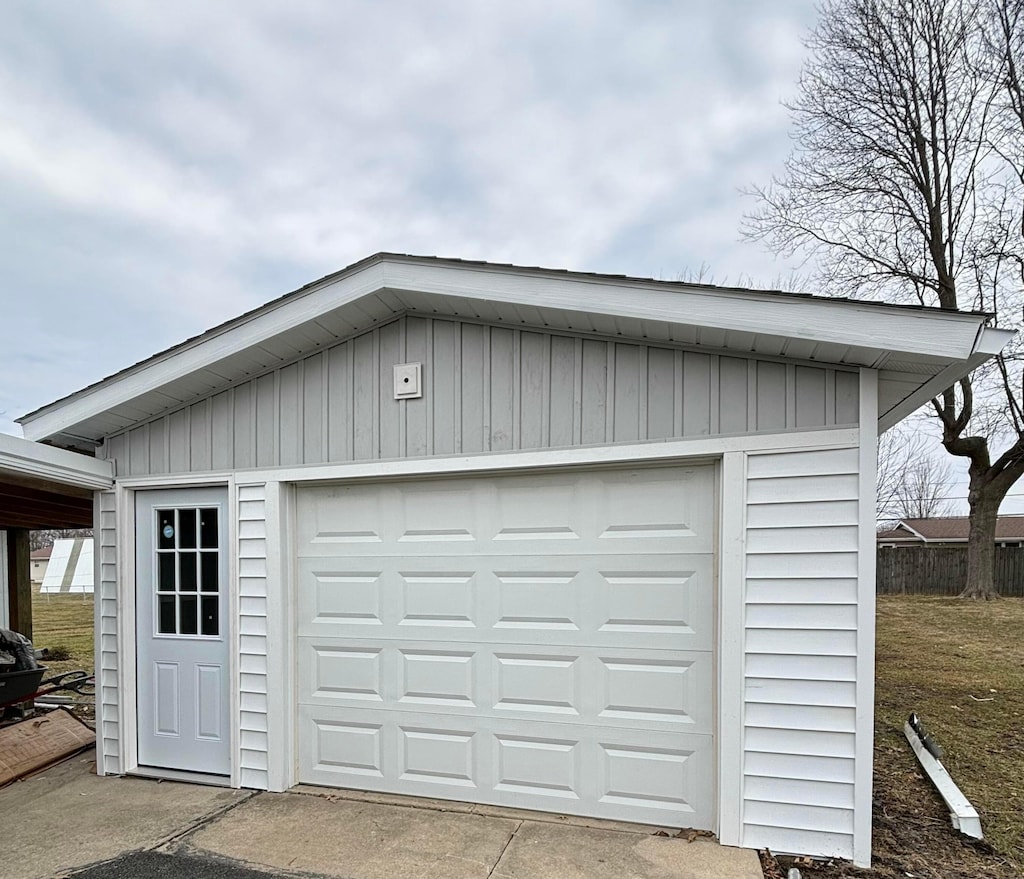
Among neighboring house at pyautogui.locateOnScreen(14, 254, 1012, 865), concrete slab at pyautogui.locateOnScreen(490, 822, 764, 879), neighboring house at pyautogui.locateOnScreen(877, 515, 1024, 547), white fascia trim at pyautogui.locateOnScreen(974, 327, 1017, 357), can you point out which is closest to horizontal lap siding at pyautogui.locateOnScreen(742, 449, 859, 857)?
neighboring house at pyautogui.locateOnScreen(14, 254, 1012, 865)

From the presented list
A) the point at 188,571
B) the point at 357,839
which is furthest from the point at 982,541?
the point at 188,571

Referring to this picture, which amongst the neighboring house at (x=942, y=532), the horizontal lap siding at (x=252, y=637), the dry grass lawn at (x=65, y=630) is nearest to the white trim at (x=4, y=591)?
the dry grass lawn at (x=65, y=630)

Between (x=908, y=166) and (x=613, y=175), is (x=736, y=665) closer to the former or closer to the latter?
(x=613, y=175)

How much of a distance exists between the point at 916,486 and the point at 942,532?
8.25 metres

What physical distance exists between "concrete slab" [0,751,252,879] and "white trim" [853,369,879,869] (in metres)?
3.51

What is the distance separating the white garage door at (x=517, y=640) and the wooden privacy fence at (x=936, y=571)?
15976 millimetres

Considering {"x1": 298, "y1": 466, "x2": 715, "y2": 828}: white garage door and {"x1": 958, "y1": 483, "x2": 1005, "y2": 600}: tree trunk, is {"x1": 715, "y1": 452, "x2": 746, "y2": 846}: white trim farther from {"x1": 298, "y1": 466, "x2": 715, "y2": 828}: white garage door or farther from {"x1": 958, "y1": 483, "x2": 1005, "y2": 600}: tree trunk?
{"x1": 958, "y1": 483, "x2": 1005, "y2": 600}: tree trunk

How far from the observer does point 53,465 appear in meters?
4.15

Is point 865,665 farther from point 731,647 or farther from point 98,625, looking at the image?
point 98,625

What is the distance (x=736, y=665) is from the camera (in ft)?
10.9

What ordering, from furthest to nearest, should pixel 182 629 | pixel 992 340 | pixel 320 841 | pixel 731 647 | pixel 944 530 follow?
pixel 944 530, pixel 182 629, pixel 320 841, pixel 731 647, pixel 992 340

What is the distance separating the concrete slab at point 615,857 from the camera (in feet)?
9.98

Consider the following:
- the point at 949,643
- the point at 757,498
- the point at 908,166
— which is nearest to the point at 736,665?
the point at 757,498

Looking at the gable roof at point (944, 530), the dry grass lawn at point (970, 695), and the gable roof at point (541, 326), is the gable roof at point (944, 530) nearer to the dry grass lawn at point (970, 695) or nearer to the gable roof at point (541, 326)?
the dry grass lawn at point (970, 695)
